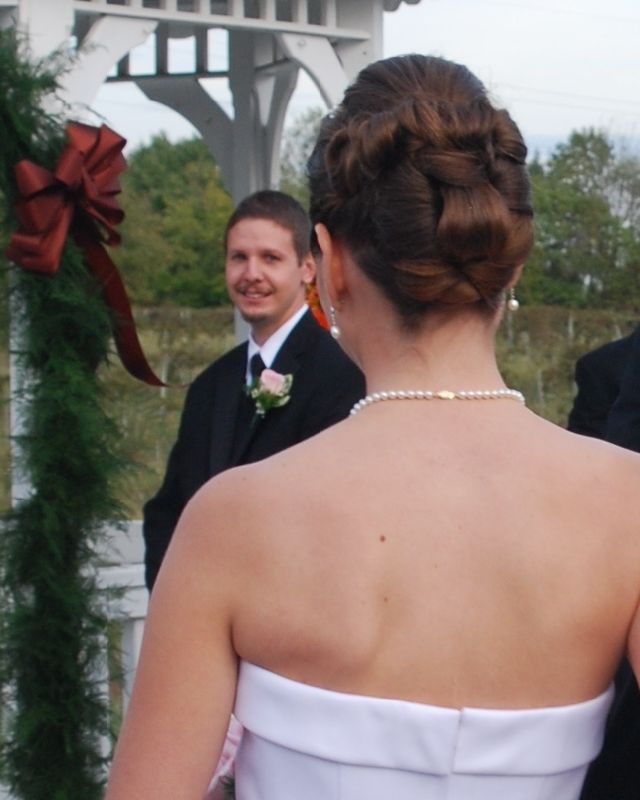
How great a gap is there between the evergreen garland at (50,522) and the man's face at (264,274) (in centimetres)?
86

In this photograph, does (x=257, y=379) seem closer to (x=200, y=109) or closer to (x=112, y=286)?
(x=112, y=286)

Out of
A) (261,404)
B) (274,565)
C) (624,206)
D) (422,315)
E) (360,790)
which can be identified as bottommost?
(624,206)

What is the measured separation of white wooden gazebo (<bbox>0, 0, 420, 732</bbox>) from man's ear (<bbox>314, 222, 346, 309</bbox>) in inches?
107

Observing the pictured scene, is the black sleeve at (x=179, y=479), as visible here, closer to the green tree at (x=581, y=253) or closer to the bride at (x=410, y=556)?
the bride at (x=410, y=556)

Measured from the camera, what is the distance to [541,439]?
5.59 feet

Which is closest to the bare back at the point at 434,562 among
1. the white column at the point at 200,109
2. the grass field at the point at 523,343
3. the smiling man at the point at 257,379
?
the smiling man at the point at 257,379

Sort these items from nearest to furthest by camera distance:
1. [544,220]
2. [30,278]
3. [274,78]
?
[30,278] → [274,78] → [544,220]

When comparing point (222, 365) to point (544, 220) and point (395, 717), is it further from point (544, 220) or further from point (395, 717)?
point (544, 220)

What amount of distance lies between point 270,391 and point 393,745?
3094mm

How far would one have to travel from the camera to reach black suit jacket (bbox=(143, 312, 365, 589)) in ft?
15.5

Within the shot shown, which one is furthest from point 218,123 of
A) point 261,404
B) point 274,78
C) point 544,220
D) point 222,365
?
point 544,220

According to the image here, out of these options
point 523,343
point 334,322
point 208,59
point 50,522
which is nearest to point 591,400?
point 50,522

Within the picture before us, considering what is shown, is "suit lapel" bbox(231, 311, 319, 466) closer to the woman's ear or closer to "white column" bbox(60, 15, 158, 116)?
"white column" bbox(60, 15, 158, 116)

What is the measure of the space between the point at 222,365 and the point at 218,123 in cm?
218
